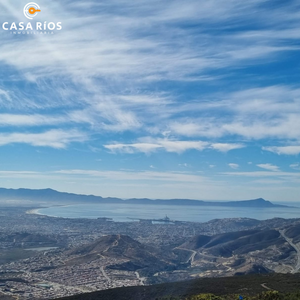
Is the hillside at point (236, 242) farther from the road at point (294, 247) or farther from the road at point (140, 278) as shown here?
the road at point (140, 278)

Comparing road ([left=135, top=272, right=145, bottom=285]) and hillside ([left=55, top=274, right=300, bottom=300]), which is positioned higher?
hillside ([left=55, top=274, right=300, bottom=300])

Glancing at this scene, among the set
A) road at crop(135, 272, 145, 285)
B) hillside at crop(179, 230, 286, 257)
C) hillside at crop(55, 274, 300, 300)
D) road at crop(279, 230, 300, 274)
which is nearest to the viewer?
hillside at crop(55, 274, 300, 300)

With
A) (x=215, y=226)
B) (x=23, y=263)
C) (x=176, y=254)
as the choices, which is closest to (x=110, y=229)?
(x=215, y=226)

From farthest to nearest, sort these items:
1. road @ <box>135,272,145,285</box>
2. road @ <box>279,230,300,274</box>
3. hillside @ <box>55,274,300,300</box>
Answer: road @ <box>279,230,300,274</box> → road @ <box>135,272,145,285</box> → hillside @ <box>55,274,300,300</box>

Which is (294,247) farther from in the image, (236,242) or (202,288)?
(202,288)

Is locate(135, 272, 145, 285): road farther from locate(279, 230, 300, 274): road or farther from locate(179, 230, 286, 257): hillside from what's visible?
locate(179, 230, 286, 257): hillside

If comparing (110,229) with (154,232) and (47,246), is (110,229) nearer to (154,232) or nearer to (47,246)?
(154,232)

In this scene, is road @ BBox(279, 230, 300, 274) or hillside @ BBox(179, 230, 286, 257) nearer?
road @ BBox(279, 230, 300, 274)

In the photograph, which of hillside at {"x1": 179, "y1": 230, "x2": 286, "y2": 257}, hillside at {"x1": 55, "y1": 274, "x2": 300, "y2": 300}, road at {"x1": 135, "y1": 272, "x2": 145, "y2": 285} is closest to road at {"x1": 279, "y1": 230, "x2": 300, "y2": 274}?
hillside at {"x1": 179, "y1": 230, "x2": 286, "y2": 257}

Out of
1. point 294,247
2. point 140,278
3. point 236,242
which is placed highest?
point 236,242

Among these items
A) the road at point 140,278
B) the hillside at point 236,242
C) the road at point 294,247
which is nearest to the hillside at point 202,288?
the road at point 140,278

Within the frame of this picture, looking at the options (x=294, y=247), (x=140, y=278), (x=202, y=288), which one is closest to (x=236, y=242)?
(x=294, y=247)
